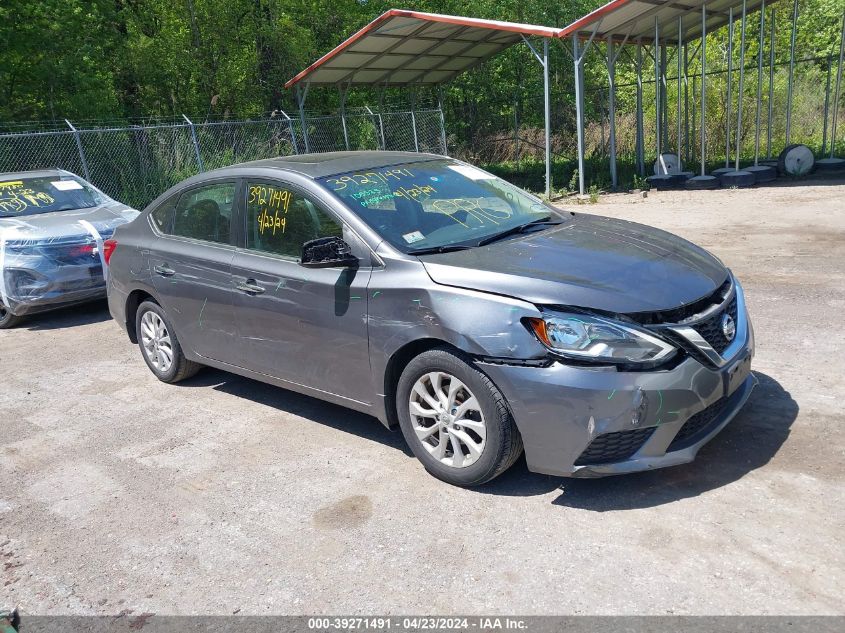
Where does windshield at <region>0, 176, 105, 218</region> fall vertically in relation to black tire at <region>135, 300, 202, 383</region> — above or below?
above

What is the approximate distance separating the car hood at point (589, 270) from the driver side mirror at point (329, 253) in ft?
1.48

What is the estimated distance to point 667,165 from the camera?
16781 millimetres

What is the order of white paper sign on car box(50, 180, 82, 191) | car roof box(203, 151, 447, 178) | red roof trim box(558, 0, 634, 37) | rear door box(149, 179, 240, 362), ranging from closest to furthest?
car roof box(203, 151, 447, 178) < rear door box(149, 179, 240, 362) < white paper sign on car box(50, 180, 82, 191) < red roof trim box(558, 0, 634, 37)

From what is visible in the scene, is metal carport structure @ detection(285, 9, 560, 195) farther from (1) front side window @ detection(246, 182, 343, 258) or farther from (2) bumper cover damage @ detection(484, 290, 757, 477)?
(2) bumper cover damage @ detection(484, 290, 757, 477)

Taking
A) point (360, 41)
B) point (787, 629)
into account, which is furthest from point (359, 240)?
point (360, 41)

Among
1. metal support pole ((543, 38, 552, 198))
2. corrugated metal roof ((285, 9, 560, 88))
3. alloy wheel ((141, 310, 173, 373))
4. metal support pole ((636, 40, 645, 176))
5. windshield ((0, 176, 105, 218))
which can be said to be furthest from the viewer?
metal support pole ((636, 40, 645, 176))

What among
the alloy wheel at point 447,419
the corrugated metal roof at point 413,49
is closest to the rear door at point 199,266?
the alloy wheel at point 447,419

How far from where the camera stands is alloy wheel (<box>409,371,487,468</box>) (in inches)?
146

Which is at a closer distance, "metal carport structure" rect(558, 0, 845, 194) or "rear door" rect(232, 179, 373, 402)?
"rear door" rect(232, 179, 373, 402)

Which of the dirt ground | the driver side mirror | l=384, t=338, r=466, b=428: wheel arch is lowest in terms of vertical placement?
the dirt ground

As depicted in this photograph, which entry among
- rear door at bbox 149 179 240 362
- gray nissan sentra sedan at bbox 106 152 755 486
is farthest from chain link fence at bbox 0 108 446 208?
gray nissan sentra sedan at bbox 106 152 755 486

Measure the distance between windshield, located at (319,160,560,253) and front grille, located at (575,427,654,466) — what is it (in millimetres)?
1395

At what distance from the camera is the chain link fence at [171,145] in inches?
586

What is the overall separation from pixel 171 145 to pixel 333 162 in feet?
43.7
